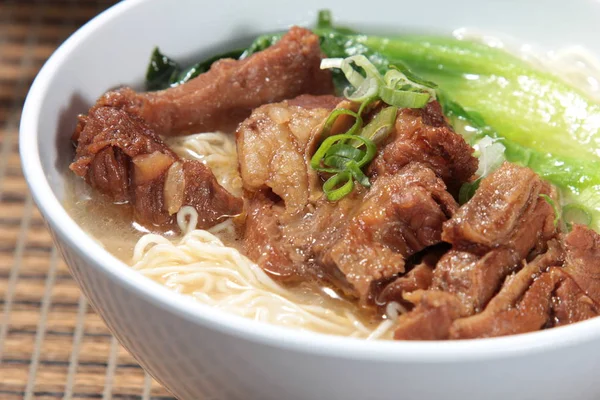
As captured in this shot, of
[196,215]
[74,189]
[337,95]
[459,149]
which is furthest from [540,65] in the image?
[74,189]

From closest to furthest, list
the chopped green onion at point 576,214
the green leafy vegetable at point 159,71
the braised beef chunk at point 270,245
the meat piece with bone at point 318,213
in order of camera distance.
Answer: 1. the meat piece with bone at point 318,213
2. the braised beef chunk at point 270,245
3. the chopped green onion at point 576,214
4. the green leafy vegetable at point 159,71

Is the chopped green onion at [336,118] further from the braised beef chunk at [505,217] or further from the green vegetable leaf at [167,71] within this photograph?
the green vegetable leaf at [167,71]

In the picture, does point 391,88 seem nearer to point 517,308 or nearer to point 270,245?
point 270,245

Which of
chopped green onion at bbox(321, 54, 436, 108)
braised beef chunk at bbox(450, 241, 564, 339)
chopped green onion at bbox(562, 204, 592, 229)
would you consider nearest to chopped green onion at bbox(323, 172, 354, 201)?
chopped green onion at bbox(321, 54, 436, 108)

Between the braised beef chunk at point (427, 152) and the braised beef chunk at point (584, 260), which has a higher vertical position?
the braised beef chunk at point (427, 152)

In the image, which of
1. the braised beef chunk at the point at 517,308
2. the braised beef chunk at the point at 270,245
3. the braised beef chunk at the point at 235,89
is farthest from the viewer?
the braised beef chunk at the point at 235,89

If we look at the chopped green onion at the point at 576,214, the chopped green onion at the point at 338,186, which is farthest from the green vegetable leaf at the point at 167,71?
the chopped green onion at the point at 576,214
